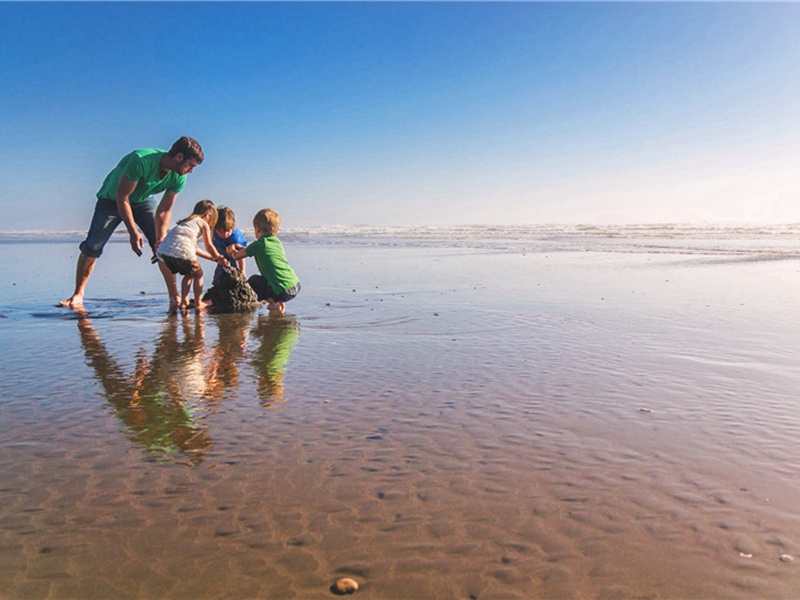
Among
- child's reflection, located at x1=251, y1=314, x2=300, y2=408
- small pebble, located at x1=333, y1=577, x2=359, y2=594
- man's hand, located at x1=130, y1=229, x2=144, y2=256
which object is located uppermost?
man's hand, located at x1=130, y1=229, x2=144, y2=256

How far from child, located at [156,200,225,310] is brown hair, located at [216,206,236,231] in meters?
0.31

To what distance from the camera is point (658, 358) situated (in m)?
4.73

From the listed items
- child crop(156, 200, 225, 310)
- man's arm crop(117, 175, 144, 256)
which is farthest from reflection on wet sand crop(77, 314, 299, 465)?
man's arm crop(117, 175, 144, 256)

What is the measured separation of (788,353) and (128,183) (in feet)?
23.1

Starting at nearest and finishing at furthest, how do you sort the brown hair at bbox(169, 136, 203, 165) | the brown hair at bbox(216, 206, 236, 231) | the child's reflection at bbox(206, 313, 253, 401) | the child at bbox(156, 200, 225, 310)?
the child's reflection at bbox(206, 313, 253, 401), the brown hair at bbox(169, 136, 203, 165), the child at bbox(156, 200, 225, 310), the brown hair at bbox(216, 206, 236, 231)

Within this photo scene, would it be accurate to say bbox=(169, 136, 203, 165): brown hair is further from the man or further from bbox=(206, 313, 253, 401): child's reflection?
bbox=(206, 313, 253, 401): child's reflection

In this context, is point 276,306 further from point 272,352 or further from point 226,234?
point 272,352

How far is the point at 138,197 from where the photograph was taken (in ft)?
25.0

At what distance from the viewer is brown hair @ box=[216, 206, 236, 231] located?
8.33 m

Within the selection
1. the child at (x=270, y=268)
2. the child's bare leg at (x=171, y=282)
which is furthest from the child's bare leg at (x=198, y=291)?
the child at (x=270, y=268)

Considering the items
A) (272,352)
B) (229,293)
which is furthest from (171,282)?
(272,352)

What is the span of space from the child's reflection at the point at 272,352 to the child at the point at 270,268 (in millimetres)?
371

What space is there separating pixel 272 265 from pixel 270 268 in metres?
0.04

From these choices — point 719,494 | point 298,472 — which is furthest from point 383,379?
point 719,494
